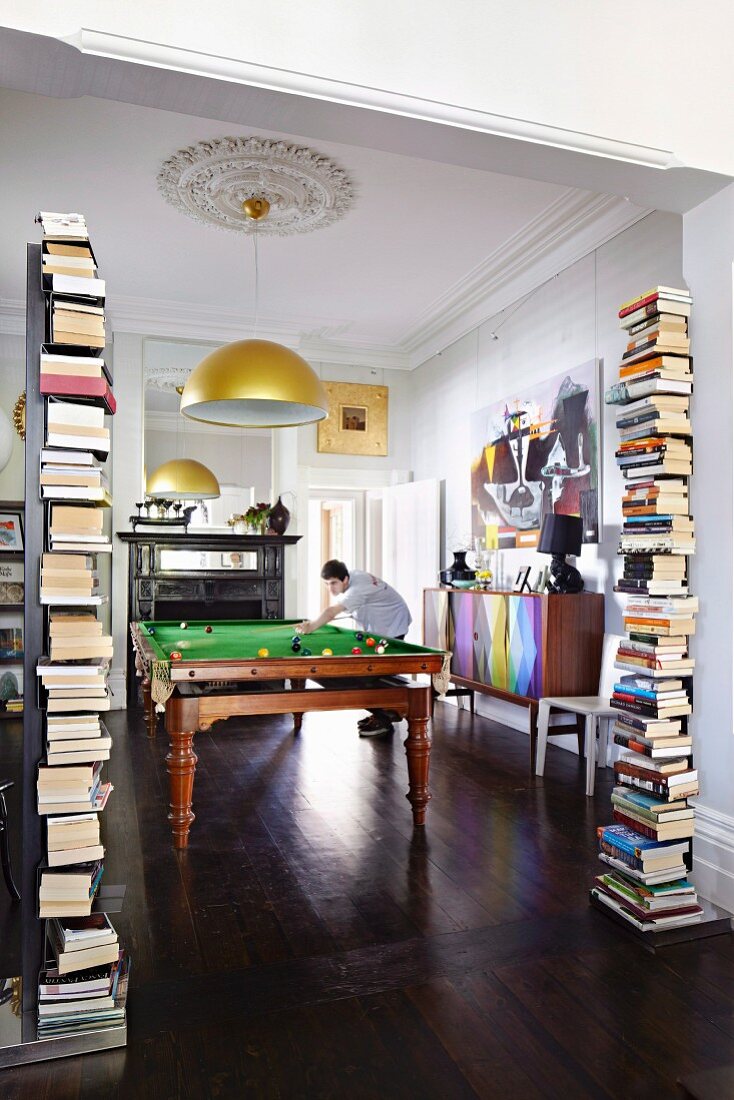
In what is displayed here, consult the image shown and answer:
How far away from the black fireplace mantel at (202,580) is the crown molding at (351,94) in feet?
18.3

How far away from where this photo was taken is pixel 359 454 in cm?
897

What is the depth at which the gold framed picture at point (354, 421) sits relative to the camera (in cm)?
882

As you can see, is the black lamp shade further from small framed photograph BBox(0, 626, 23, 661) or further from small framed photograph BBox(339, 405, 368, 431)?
small framed photograph BBox(0, 626, 23, 661)

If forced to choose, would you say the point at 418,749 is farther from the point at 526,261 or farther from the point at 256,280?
the point at 256,280

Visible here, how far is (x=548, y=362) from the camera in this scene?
20.7ft

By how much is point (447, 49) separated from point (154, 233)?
4077mm

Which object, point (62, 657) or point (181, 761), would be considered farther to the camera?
point (181, 761)

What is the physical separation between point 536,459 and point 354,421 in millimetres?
3035

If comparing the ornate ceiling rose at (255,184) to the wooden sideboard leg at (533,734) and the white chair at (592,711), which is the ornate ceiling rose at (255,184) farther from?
the wooden sideboard leg at (533,734)

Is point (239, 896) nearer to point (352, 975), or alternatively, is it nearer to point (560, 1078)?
point (352, 975)

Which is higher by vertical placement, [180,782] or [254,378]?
[254,378]

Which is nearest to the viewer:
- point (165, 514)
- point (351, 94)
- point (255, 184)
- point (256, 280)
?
point (351, 94)

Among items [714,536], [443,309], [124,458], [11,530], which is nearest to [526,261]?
[443,309]

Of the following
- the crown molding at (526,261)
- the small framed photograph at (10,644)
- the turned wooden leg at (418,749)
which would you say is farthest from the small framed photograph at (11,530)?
the turned wooden leg at (418,749)
